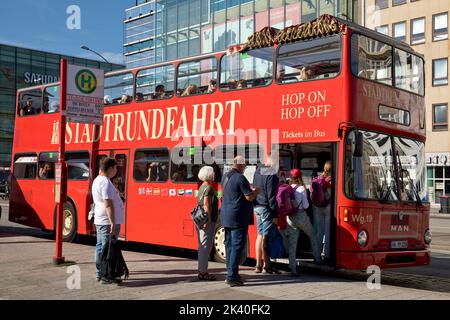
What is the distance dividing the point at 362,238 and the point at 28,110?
11326mm

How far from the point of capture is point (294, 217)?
9641mm

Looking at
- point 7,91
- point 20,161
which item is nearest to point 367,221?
point 20,161

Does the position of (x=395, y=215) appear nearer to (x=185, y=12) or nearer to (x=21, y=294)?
(x=21, y=294)

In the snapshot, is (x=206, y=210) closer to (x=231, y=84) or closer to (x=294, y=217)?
(x=294, y=217)

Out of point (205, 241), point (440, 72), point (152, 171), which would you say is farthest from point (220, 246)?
point (440, 72)

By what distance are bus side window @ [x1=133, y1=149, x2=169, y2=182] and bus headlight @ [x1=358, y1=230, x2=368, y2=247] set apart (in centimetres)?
468

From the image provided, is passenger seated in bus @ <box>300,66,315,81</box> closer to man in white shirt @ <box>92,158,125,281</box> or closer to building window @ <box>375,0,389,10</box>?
man in white shirt @ <box>92,158,125,281</box>

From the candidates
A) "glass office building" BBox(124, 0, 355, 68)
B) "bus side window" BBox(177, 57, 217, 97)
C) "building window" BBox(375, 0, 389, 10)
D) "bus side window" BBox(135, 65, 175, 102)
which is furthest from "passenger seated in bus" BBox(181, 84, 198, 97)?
"building window" BBox(375, 0, 389, 10)

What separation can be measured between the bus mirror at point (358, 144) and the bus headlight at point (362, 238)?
1.23 metres

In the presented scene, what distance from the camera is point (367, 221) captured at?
364 inches

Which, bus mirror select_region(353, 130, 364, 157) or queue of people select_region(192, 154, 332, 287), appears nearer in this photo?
→ queue of people select_region(192, 154, 332, 287)

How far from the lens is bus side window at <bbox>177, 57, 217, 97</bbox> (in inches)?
458

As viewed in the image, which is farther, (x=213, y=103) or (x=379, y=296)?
(x=213, y=103)

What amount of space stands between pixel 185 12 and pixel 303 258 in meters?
45.3
